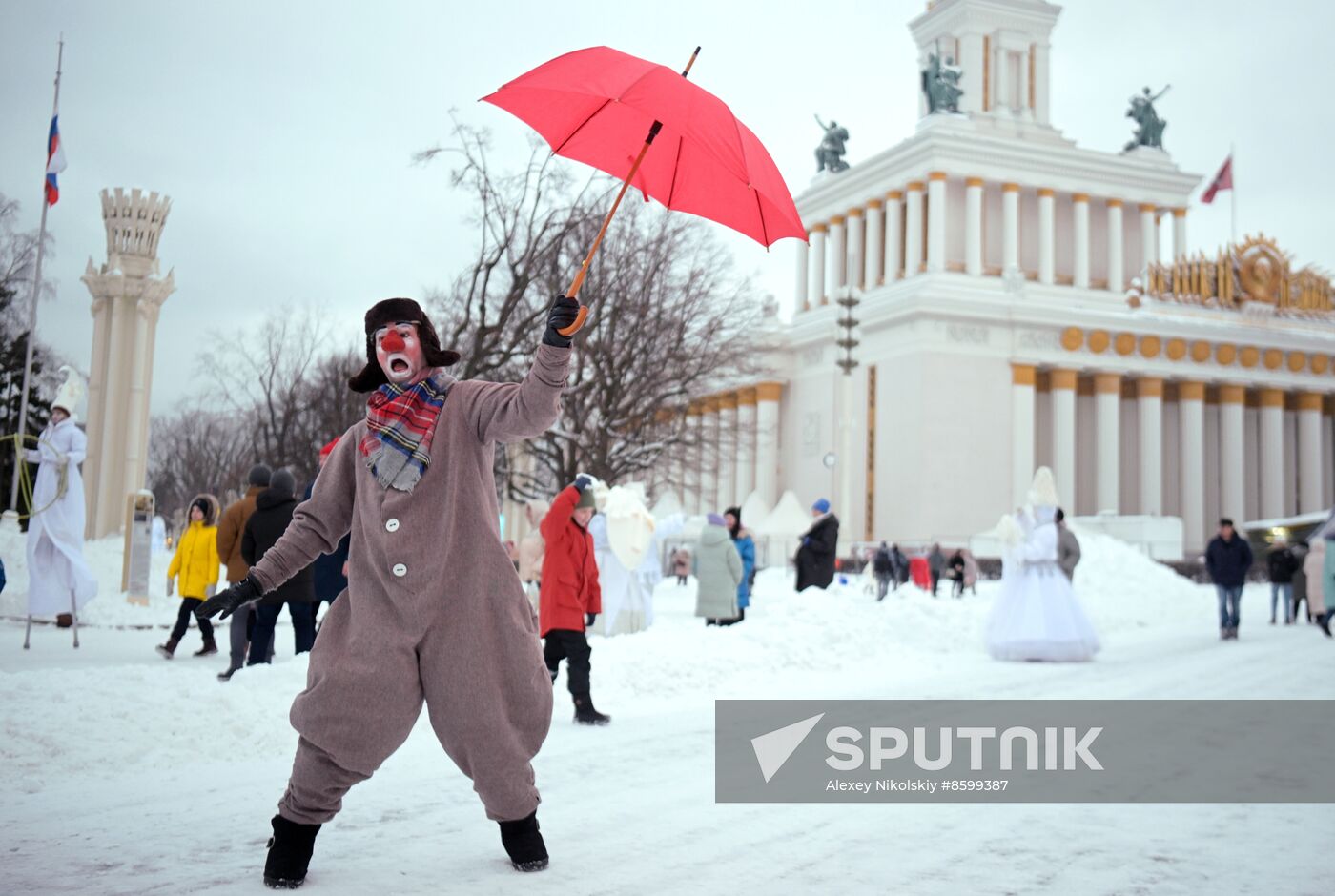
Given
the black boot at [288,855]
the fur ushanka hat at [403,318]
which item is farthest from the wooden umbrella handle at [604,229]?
the black boot at [288,855]

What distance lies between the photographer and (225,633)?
15164 mm

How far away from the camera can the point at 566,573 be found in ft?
28.5

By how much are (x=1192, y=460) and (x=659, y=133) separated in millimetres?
48723

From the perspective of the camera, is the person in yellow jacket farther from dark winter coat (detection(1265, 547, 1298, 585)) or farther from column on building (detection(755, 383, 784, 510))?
column on building (detection(755, 383, 784, 510))

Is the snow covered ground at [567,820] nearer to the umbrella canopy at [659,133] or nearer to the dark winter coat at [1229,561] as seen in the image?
the umbrella canopy at [659,133]

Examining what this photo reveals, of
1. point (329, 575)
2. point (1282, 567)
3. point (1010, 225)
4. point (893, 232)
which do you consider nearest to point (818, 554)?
point (329, 575)

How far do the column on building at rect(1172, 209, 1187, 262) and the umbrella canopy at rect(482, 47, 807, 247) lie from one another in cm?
5594

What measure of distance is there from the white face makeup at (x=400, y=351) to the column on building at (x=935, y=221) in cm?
4622

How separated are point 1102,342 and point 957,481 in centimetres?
839

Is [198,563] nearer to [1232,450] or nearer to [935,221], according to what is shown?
[935,221]

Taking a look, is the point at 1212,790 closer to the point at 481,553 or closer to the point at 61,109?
the point at 481,553

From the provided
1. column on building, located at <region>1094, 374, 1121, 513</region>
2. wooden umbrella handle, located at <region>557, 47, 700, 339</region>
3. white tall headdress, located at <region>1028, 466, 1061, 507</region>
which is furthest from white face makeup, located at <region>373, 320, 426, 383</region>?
column on building, located at <region>1094, 374, 1121, 513</region>

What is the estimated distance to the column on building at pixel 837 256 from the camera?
5506 cm

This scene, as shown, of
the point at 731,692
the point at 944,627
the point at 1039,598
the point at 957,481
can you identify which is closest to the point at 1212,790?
the point at 731,692
